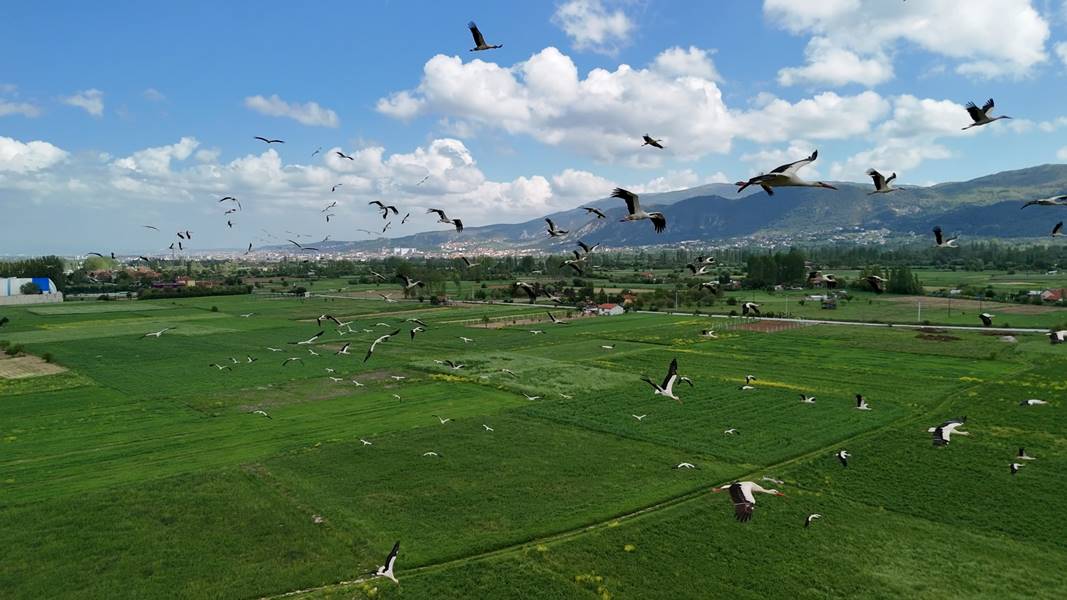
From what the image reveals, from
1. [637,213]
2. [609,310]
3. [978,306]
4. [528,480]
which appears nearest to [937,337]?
[978,306]

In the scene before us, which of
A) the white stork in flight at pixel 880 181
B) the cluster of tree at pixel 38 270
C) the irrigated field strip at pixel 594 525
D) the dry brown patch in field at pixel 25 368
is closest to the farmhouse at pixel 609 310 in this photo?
the dry brown patch in field at pixel 25 368

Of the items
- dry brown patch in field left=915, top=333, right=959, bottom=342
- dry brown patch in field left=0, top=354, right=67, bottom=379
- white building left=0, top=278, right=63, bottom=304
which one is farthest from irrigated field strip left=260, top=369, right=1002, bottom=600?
white building left=0, top=278, right=63, bottom=304

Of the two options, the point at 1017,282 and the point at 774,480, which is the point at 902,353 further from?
the point at 1017,282

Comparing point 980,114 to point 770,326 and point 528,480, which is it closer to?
point 528,480

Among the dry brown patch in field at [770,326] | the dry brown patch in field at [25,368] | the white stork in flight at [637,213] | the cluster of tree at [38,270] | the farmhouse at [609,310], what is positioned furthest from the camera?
the cluster of tree at [38,270]

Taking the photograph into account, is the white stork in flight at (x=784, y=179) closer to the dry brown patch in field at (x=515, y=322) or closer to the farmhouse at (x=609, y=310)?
the dry brown patch in field at (x=515, y=322)

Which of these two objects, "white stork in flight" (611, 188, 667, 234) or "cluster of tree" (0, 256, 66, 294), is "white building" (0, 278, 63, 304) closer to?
"cluster of tree" (0, 256, 66, 294)

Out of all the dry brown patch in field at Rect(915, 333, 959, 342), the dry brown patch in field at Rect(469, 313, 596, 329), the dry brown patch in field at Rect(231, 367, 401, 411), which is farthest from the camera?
the dry brown patch in field at Rect(469, 313, 596, 329)
